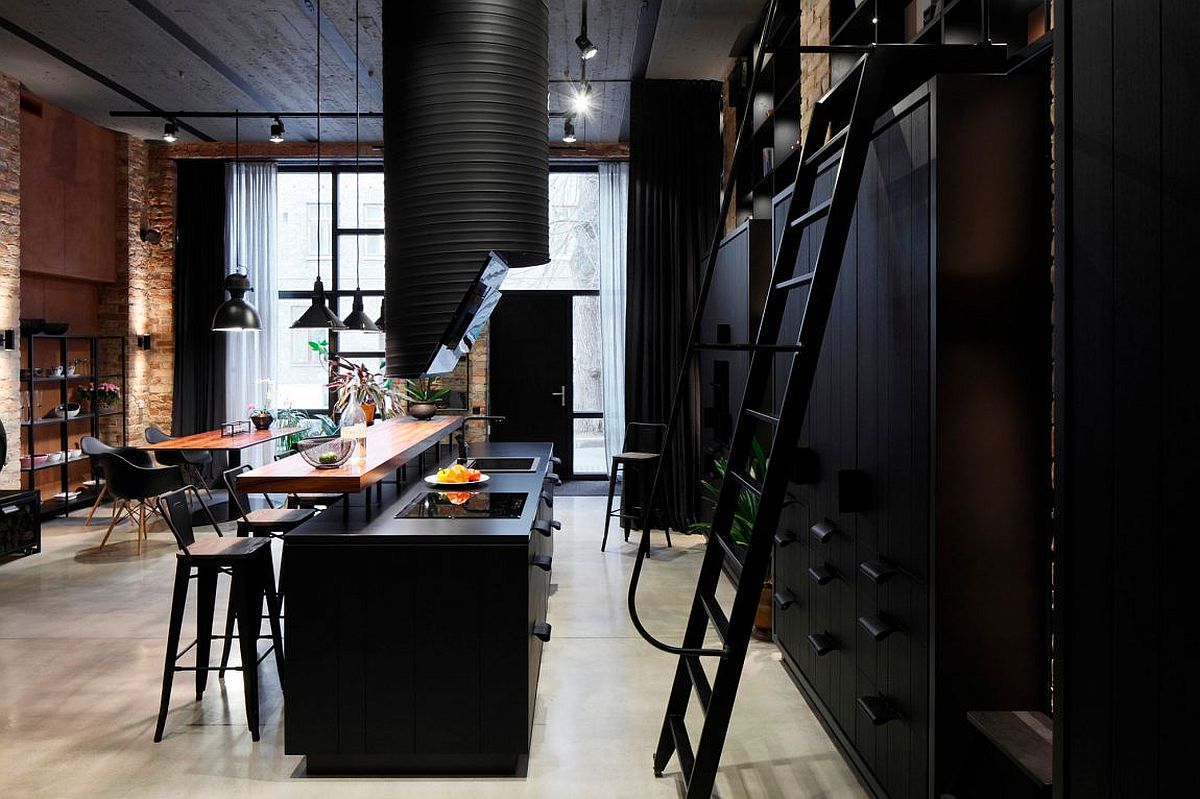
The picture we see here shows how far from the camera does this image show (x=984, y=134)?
2.12 metres

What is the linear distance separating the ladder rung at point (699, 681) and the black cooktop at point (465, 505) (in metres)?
0.90

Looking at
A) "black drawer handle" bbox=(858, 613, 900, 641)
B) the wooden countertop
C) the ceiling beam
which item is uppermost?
the ceiling beam

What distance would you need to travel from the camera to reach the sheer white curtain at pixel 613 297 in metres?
8.52

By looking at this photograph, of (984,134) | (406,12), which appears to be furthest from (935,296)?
(406,12)

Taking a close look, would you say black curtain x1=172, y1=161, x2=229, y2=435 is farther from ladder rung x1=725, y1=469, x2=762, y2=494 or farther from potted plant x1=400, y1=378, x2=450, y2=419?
ladder rung x1=725, y1=469, x2=762, y2=494

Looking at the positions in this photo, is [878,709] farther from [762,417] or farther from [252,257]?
[252,257]

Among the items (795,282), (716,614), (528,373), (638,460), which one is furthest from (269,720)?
(528,373)

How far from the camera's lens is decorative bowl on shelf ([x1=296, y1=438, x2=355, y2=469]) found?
3047 mm

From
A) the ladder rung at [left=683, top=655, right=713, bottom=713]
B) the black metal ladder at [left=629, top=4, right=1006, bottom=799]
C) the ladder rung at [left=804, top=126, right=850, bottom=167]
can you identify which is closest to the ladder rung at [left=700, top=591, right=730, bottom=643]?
the black metal ladder at [left=629, top=4, right=1006, bottom=799]

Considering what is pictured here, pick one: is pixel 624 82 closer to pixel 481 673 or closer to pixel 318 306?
pixel 318 306

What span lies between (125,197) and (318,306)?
3514mm

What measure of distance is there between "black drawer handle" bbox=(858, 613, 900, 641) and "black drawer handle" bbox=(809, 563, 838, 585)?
29cm

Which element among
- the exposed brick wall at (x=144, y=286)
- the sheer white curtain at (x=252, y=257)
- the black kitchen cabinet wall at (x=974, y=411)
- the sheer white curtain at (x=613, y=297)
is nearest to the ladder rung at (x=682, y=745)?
the black kitchen cabinet wall at (x=974, y=411)

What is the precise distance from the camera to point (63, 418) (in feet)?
24.3
